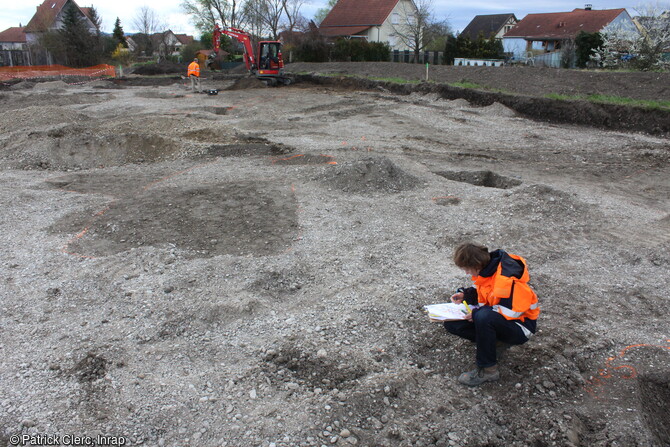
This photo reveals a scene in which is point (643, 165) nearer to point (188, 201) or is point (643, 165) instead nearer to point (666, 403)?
point (666, 403)

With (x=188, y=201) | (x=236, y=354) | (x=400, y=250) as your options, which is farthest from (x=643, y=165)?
(x=236, y=354)

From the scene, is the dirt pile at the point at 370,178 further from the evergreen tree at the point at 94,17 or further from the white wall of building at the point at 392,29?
the evergreen tree at the point at 94,17

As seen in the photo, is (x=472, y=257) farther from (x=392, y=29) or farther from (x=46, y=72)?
(x=392, y=29)

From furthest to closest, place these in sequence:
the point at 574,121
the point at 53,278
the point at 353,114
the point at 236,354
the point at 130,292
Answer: the point at 353,114
the point at 574,121
the point at 53,278
the point at 130,292
the point at 236,354

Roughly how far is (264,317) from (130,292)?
59.8 inches

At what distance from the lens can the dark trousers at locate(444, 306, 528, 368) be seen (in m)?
3.36

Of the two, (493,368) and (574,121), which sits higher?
(574,121)

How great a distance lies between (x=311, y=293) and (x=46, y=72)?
36010 millimetres

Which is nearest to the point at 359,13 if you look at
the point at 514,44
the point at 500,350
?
the point at 514,44

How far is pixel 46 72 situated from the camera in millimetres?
33062

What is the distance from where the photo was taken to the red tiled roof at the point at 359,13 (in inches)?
1769

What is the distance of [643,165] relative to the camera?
1034 centimetres

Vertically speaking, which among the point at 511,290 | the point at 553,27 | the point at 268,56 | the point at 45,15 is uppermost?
the point at 45,15

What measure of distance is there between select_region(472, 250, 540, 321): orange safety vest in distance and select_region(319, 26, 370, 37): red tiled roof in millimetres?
45423
